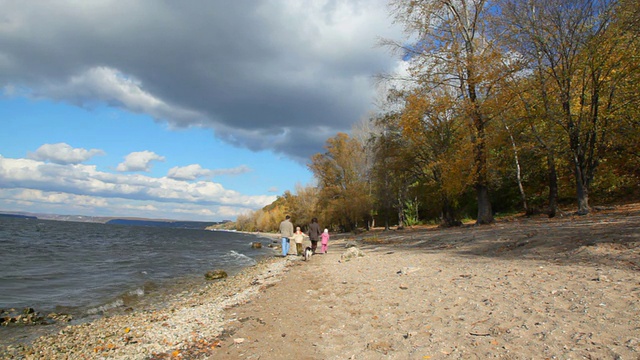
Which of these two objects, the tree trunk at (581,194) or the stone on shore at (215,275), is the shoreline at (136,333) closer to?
the stone on shore at (215,275)

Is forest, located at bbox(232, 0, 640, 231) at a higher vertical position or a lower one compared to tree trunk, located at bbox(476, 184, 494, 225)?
higher

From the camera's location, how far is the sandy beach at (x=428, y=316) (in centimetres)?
430

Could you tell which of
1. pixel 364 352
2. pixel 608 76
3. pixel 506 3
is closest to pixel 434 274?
pixel 364 352

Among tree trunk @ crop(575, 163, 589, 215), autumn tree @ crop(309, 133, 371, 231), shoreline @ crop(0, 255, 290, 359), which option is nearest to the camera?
shoreline @ crop(0, 255, 290, 359)

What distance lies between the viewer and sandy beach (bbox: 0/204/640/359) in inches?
169

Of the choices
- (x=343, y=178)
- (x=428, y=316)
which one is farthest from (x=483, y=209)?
(x=343, y=178)

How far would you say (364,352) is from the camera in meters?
4.66

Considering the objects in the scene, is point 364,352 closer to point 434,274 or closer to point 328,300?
point 328,300

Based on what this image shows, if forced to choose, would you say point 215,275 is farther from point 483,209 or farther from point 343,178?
point 343,178

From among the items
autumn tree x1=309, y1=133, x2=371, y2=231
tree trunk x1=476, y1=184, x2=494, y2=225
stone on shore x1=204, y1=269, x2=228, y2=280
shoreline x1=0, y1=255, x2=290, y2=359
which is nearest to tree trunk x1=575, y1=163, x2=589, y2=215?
tree trunk x1=476, y1=184, x2=494, y2=225

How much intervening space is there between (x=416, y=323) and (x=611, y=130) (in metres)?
16.0

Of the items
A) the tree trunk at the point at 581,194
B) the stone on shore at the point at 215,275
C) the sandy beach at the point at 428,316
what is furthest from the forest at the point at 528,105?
the stone on shore at the point at 215,275

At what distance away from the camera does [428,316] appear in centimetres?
554

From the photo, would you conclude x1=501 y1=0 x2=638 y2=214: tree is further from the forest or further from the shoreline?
the shoreline
